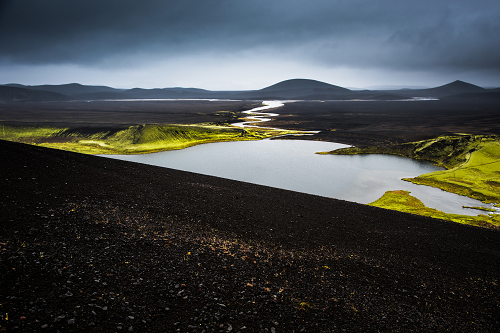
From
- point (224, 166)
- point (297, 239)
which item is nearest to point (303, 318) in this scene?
point (297, 239)

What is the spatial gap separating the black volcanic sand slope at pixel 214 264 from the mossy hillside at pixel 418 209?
3.00 metres

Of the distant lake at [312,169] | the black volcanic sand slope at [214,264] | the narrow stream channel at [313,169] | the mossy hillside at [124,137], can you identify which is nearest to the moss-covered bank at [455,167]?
the narrow stream channel at [313,169]

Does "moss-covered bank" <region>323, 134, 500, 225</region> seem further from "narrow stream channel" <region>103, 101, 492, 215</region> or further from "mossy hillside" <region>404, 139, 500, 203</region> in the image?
"narrow stream channel" <region>103, 101, 492, 215</region>

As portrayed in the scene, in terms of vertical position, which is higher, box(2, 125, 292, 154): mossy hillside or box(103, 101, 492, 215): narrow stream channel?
box(2, 125, 292, 154): mossy hillside

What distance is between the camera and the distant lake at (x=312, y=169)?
28656 mm

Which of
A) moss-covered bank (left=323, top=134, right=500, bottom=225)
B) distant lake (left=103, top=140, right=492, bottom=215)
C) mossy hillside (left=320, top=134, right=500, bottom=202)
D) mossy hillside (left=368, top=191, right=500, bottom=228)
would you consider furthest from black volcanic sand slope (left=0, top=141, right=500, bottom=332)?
mossy hillside (left=320, top=134, right=500, bottom=202)

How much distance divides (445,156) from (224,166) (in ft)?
118

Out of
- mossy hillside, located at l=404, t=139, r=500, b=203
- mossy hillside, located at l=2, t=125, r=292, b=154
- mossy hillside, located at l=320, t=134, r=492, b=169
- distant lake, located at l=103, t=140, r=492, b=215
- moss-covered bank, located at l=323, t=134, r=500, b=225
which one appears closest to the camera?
moss-covered bank, located at l=323, t=134, r=500, b=225

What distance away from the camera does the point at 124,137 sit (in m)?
59.5

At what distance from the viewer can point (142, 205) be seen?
14828 millimetres

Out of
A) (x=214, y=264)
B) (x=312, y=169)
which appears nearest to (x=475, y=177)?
(x=312, y=169)

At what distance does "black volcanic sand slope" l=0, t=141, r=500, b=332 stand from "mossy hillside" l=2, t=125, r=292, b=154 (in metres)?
36.6

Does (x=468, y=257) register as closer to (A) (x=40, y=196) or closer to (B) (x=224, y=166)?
(A) (x=40, y=196)

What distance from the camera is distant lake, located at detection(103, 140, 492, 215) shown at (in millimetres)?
28656
